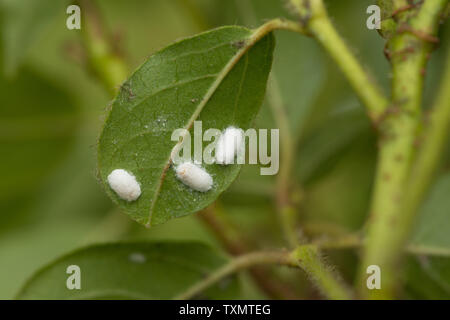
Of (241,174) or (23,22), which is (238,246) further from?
(23,22)

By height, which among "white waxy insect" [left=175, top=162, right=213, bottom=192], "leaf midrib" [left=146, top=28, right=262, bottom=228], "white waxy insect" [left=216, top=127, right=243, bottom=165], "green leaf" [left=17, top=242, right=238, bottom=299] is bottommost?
"green leaf" [left=17, top=242, right=238, bottom=299]

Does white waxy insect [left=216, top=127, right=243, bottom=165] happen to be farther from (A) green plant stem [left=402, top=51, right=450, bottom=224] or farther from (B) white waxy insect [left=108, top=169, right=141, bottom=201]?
(A) green plant stem [left=402, top=51, right=450, bottom=224]

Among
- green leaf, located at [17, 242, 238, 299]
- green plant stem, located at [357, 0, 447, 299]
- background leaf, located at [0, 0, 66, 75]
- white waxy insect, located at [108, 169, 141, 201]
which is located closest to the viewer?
white waxy insect, located at [108, 169, 141, 201]

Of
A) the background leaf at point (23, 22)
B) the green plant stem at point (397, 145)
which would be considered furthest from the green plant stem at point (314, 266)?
the background leaf at point (23, 22)

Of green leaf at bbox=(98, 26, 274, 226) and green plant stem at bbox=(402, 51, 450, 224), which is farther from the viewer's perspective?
green plant stem at bbox=(402, 51, 450, 224)

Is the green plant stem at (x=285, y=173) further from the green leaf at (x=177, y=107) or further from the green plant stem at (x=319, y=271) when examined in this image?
the green leaf at (x=177, y=107)

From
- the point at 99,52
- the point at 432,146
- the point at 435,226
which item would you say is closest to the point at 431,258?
the point at 435,226

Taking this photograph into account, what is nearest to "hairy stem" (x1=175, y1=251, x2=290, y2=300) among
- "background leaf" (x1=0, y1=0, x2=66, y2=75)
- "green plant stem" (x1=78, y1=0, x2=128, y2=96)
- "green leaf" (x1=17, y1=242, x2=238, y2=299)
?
"green leaf" (x1=17, y1=242, x2=238, y2=299)
